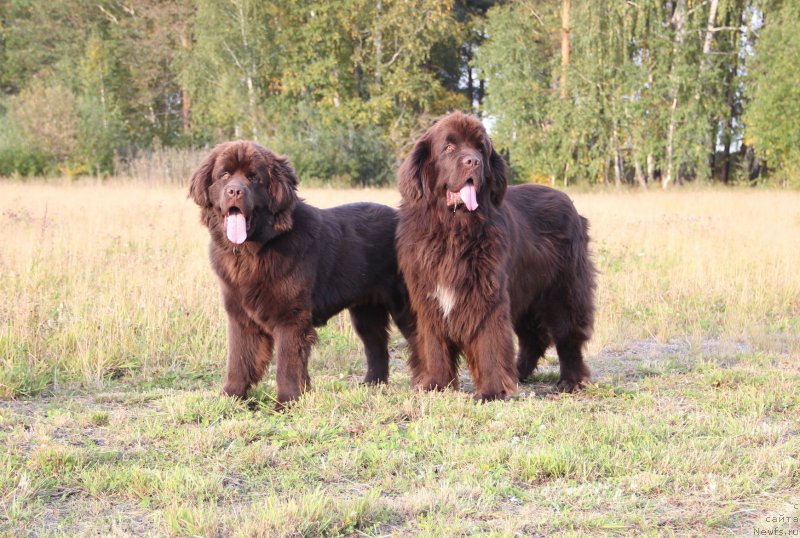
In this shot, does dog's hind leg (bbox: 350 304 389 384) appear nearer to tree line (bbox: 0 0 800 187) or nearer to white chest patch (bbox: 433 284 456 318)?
white chest patch (bbox: 433 284 456 318)

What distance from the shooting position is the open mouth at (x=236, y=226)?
4645 mm

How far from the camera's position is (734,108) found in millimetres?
28766

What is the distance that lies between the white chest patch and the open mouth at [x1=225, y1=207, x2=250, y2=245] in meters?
1.32

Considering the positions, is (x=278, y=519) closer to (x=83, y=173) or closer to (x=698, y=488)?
(x=698, y=488)

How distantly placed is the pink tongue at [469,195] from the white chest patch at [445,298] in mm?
576

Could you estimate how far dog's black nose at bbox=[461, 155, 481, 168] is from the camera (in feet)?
15.6

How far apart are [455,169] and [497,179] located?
1.28 ft

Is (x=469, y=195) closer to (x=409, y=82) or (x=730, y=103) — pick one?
(x=730, y=103)

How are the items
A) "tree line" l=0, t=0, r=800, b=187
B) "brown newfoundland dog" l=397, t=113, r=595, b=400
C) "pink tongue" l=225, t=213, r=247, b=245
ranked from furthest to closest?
"tree line" l=0, t=0, r=800, b=187 < "brown newfoundland dog" l=397, t=113, r=595, b=400 < "pink tongue" l=225, t=213, r=247, b=245

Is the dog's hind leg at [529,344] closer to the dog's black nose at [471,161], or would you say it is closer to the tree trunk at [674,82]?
the dog's black nose at [471,161]

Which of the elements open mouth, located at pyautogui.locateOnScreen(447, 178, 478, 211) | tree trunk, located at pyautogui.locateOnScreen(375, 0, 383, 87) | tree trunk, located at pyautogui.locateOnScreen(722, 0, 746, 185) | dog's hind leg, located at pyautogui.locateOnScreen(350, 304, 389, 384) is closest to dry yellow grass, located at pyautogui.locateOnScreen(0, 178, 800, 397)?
dog's hind leg, located at pyautogui.locateOnScreen(350, 304, 389, 384)

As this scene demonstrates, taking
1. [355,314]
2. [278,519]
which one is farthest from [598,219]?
[278,519]

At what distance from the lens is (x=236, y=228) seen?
15.3ft

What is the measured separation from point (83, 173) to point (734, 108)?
23678mm
